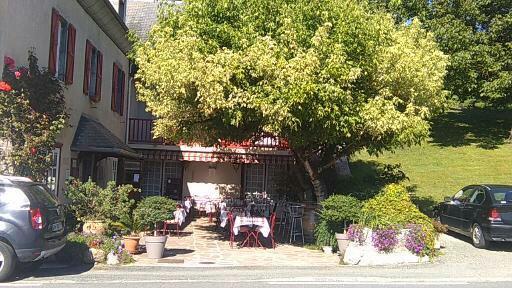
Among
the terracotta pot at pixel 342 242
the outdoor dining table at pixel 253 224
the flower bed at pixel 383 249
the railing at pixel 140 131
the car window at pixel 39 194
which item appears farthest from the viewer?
the railing at pixel 140 131

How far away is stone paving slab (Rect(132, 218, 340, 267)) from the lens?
11477 millimetres

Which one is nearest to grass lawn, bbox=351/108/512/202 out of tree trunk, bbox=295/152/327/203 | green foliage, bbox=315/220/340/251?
tree trunk, bbox=295/152/327/203

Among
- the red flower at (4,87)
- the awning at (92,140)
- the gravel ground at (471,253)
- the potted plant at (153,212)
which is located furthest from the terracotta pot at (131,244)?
the gravel ground at (471,253)

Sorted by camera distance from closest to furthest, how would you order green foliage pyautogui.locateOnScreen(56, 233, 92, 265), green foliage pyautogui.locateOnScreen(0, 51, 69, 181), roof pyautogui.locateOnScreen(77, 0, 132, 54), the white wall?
1. green foliage pyautogui.locateOnScreen(0, 51, 69, 181)
2. green foliage pyautogui.locateOnScreen(56, 233, 92, 265)
3. roof pyautogui.locateOnScreen(77, 0, 132, 54)
4. the white wall

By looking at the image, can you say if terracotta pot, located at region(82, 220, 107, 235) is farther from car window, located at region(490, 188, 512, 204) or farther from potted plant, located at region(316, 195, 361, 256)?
car window, located at region(490, 188, 512, 204)

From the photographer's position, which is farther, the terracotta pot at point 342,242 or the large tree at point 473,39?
the large tree at point 473,39

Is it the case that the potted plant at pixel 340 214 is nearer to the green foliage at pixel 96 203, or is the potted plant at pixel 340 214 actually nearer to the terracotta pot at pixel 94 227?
the green foliage at pixel 96 203

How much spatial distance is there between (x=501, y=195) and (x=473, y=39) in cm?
1847

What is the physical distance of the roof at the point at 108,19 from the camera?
1606 cm

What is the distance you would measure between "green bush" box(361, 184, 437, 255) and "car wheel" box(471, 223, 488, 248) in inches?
60.7

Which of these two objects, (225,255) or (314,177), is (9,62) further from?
(314,177)

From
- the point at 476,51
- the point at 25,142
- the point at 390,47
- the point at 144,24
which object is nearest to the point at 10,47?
the point at 25,142

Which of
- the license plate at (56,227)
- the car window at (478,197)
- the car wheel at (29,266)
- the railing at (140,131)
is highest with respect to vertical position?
the railing at (140,131)

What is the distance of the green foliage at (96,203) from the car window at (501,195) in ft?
27.8
